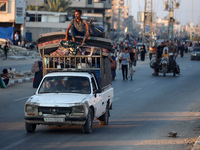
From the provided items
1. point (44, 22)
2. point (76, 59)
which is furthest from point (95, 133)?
point (44, 22)

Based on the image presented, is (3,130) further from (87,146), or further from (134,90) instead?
(134,90)

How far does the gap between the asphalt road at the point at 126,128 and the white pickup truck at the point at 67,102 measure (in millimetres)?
357

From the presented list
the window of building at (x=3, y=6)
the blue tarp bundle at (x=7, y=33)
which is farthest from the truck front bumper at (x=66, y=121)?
the window of building at (x=3, y=6)

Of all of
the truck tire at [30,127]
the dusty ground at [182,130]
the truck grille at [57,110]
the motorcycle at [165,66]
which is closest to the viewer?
the dusty ground at [182,130]

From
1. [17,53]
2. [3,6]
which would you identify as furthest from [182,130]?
[3,6]

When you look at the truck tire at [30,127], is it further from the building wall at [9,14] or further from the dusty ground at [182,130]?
the building wall at [9,14]

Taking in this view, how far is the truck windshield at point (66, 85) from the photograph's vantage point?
10570 mm

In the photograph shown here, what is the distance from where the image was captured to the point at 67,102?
31.9 ft

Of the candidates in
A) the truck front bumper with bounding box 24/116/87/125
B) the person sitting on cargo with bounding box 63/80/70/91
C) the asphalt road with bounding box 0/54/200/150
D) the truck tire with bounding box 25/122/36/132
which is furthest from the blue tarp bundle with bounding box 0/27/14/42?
the truck front bumper with bounding box 24/116/87/125

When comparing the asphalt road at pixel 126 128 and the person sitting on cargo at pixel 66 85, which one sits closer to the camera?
the asphalt road at pixel 126 128

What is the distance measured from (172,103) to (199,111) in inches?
84.7

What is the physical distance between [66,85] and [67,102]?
3.30ft

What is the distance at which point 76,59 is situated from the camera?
1234 cm

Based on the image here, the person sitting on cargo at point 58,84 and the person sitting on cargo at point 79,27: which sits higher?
the person sitting on cargo at point 79,27
